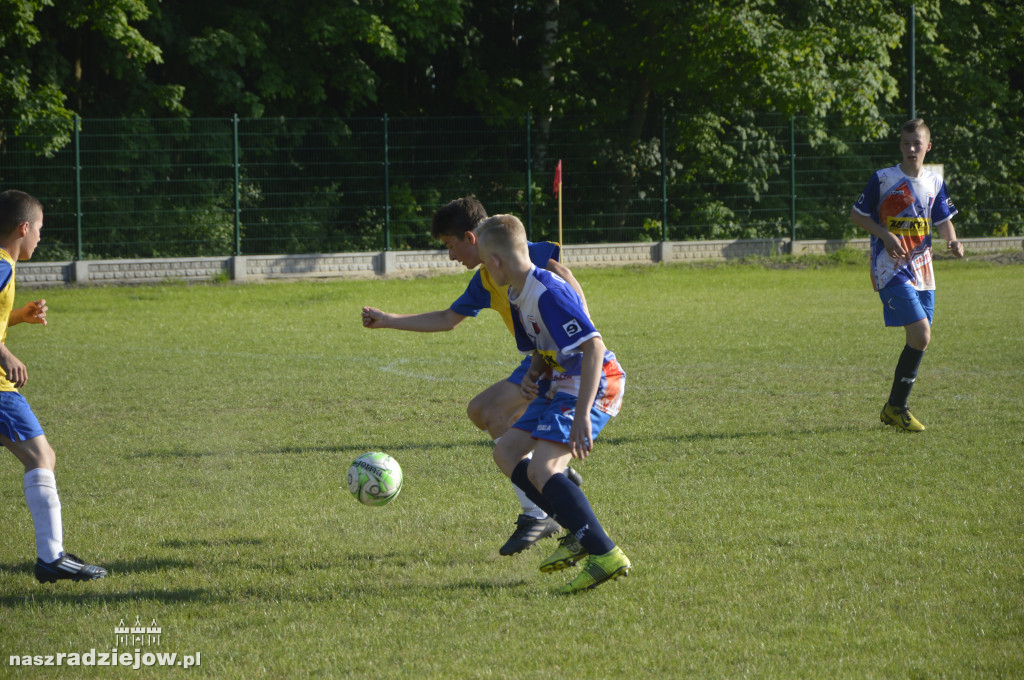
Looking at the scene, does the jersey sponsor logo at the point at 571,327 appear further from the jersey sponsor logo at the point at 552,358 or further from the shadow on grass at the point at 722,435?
the shadow on grass at the point at 722,435

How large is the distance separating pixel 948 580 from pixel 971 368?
19.1 ft

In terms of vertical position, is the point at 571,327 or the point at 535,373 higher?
the point at 571,327

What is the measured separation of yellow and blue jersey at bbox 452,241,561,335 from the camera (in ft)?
16.4

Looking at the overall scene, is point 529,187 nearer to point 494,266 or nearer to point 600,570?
point 494,266

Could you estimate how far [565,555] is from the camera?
4.44m

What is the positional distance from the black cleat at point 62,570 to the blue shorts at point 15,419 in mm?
563

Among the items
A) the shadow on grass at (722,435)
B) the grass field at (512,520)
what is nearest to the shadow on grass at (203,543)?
the grass field at (512,520)

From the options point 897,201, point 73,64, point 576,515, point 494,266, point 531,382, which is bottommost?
point 576,515

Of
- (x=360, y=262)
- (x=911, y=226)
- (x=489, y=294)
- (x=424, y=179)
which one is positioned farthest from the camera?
(x=424, y=179)

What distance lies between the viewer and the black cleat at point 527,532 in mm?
4727

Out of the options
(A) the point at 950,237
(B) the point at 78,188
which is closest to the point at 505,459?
(A) the point at 950,237

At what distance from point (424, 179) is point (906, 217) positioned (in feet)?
48.1

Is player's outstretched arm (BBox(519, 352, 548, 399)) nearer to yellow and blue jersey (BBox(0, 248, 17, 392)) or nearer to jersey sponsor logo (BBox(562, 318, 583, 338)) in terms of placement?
jersey sponsor logo (BBox(562, 318, 583, 338))

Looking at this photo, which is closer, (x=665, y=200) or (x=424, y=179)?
(x=424, y=179)
